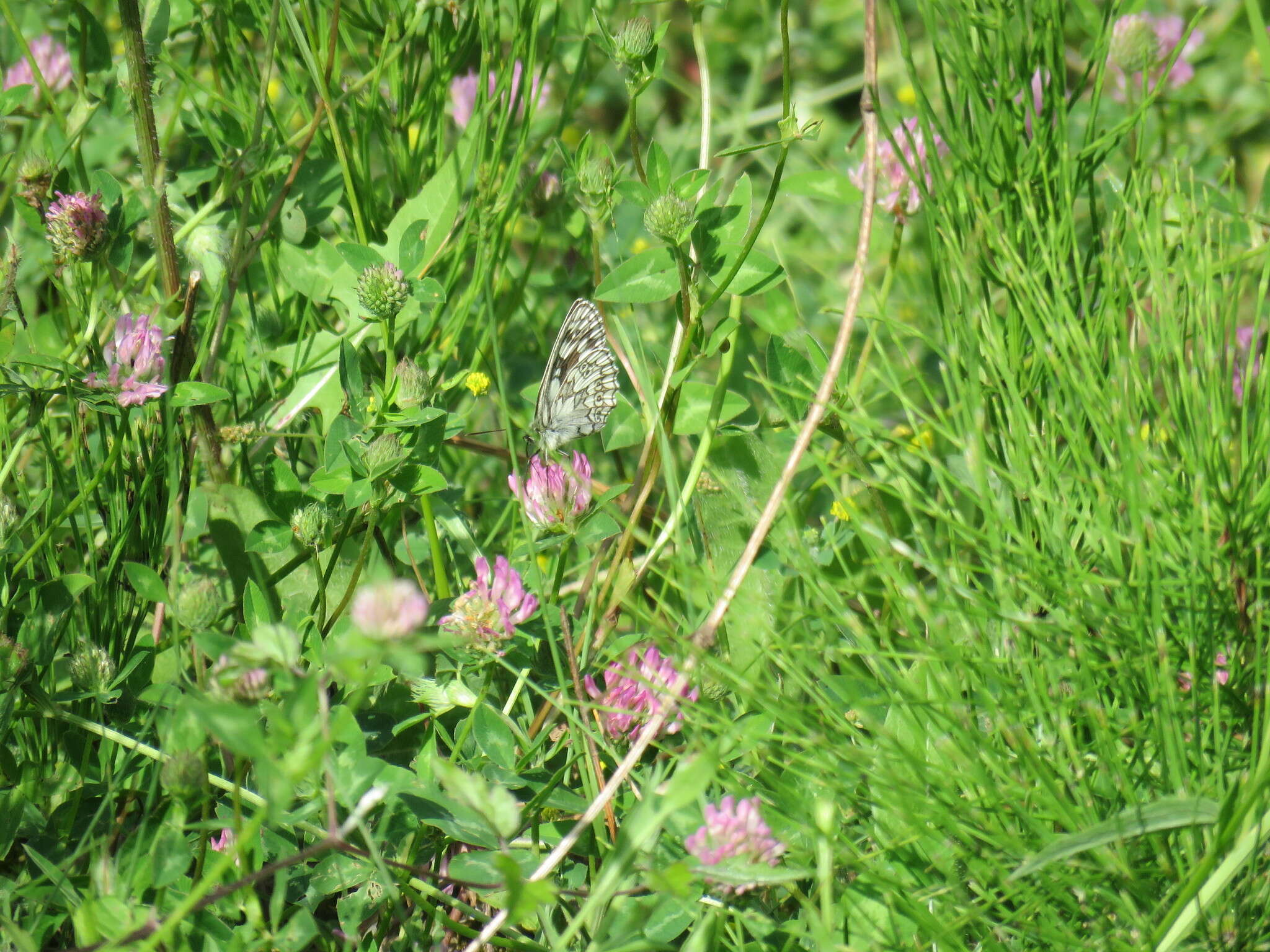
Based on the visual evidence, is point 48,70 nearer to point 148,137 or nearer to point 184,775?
point 148,137

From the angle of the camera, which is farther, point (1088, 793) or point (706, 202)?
point (706, 202)

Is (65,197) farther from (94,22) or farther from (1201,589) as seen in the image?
(1201,589)

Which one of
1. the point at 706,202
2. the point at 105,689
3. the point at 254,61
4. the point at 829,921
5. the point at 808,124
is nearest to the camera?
the point at 829,921

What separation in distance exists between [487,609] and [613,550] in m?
0.25

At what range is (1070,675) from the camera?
81 cm

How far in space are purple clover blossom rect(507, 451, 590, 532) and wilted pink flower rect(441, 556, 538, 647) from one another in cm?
7

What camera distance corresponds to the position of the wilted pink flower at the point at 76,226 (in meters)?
1.07

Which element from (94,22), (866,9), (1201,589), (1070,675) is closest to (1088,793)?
(1070,675)

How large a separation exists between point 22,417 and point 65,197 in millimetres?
258

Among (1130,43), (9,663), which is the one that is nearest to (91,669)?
(9,663)

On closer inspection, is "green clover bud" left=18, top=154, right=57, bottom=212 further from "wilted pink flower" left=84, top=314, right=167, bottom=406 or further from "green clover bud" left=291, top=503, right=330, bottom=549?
"green clover bud" left=291, top=503, right=330, bottom=549

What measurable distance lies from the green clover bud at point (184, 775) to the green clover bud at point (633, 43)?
696 millimetres

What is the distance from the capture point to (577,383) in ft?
4.19

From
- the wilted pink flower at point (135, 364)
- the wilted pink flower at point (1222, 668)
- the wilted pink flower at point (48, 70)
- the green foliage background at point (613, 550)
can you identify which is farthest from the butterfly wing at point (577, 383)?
the wilted pink flower at point (48, 70)
